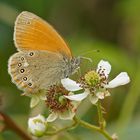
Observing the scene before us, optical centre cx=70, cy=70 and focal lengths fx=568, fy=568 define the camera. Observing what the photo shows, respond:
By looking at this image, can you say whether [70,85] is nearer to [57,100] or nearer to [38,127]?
[57,100]

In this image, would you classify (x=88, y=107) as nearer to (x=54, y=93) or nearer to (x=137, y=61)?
(x=137, y=61)

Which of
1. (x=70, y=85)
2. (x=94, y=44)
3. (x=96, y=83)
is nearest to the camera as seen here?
(x=70, y=85)

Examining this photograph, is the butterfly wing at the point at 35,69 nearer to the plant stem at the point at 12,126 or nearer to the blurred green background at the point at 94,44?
the plant stem at the point at 12,126

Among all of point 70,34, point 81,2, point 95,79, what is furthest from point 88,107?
point 81,2

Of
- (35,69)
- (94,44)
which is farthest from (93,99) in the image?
(94,44)

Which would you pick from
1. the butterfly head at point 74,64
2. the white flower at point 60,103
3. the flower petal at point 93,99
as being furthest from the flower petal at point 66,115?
the butterfly head at point 74,64
